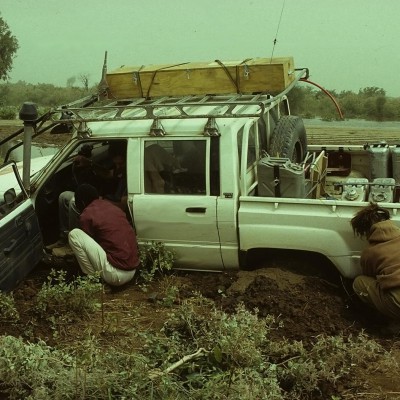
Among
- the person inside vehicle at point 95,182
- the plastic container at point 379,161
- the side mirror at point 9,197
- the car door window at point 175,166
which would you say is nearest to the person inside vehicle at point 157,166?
the car door window at point 175,166

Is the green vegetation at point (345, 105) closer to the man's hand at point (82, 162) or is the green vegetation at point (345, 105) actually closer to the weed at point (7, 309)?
the man's hand at point (82, 162)

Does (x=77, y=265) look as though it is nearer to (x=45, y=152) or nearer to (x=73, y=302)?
(x=73, y=302)

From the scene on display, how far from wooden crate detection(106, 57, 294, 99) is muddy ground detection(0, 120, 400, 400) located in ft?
6.10

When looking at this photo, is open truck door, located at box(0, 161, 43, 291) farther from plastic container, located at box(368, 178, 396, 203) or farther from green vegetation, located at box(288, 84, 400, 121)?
green vegetation, located at box(288, 84, 400, 121)

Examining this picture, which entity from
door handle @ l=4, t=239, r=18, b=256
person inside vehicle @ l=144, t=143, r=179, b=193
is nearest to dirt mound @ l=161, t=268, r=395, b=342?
person inside vehicle @ l=144, t=143, r=179, b=193

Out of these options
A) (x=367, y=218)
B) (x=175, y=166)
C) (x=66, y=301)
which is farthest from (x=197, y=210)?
(x=367, y=218)

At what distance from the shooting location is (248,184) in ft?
18.7

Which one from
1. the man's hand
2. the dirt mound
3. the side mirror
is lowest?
the dirt mound

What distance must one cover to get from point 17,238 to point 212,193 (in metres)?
1.82

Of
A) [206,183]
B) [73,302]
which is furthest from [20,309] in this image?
[206,183]

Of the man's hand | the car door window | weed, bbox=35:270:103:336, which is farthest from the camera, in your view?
the man's hand

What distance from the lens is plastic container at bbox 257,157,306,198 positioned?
18.0 feet

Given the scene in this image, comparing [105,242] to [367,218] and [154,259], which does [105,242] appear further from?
[367,218]

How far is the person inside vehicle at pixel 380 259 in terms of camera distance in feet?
16.0
